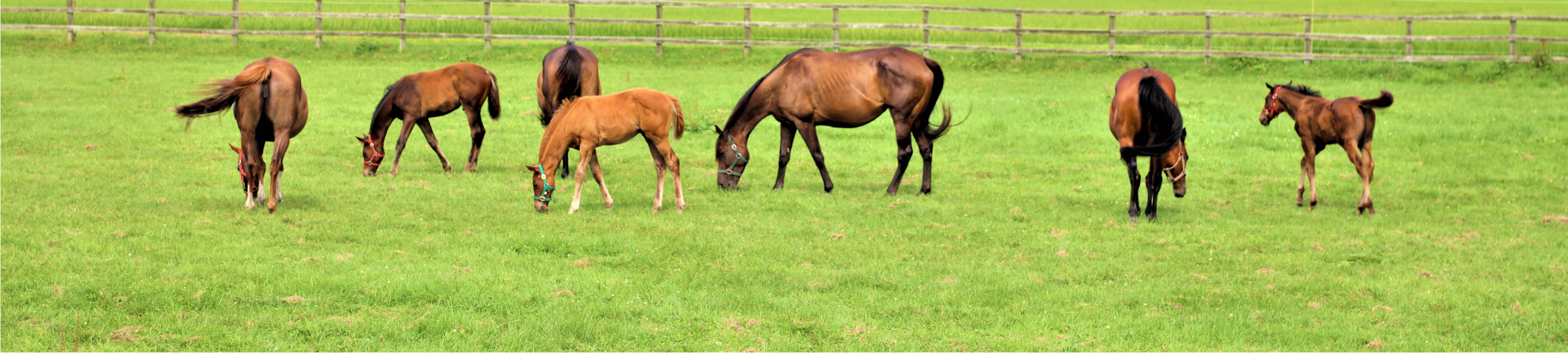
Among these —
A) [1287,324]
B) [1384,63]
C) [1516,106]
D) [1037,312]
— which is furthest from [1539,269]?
[1384,63]

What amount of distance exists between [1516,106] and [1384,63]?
17.6 feet

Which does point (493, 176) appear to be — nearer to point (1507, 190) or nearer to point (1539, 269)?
point (1539, 269)

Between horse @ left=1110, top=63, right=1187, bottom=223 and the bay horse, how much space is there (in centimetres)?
215

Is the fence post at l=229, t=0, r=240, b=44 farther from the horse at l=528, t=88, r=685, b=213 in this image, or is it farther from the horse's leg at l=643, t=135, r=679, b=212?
the horse's leg at l=643, t=135, r=679, b=212

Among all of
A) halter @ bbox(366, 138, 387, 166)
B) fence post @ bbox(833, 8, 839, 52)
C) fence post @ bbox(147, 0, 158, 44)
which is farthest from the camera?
fence post @ bbox(833, 8, 839, 52)

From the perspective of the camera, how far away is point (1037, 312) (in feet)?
23.2

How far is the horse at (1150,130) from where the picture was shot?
9.55 meters

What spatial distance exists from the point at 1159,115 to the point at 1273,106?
3.17 meters

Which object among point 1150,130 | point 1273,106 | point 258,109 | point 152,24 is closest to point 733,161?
point 1150,130

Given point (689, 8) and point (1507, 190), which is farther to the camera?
point (689, 8)

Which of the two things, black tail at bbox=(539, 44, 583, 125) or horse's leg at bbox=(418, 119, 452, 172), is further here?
black tail at bbox=(539, 44, 583, 125)

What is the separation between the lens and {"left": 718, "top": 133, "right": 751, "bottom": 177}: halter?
11734 mm

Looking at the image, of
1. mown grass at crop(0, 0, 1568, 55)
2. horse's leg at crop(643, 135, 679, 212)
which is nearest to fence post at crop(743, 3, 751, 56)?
mown grass at crop(0, 0, 1568, 55)

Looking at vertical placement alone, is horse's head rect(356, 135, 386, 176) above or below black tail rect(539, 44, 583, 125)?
below
